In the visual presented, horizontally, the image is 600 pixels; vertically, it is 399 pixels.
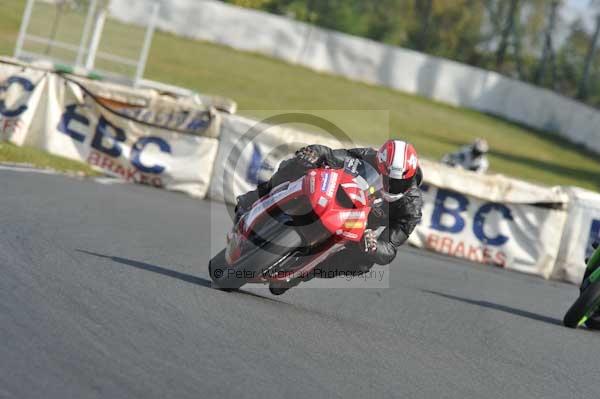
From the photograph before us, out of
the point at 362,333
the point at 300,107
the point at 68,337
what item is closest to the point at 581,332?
the point at 362,333

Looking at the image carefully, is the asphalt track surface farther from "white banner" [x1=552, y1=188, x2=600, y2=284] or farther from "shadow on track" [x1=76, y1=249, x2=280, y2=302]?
"white banner" [x1=552, y1=188, x2=600, y2=284]

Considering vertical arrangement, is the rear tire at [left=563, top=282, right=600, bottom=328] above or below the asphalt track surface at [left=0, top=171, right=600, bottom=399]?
above

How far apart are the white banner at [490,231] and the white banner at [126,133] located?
10.0ft

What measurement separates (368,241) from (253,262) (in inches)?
31.2

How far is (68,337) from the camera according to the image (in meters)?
5.51

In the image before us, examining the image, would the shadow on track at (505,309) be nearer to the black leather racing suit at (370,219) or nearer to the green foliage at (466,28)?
the black leather racing suit at (370,219)

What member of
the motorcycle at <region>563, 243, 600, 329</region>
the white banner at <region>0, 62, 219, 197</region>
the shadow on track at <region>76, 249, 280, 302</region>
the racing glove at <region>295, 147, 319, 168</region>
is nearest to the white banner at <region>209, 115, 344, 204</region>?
the white banner at <region>0, 62, 219, 197</region>

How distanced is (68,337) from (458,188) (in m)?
9.63

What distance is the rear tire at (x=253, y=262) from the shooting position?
7164 mm

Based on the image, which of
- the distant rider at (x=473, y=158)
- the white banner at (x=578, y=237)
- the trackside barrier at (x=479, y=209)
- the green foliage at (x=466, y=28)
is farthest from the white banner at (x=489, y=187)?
the green foliage at (x=466, y=28)

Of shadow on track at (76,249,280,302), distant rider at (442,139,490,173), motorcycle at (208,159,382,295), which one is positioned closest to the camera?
motorcycle at (208,159,382,295)

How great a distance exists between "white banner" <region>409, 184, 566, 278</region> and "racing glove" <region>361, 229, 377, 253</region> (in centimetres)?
728

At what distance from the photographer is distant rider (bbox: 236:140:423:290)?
7.45 m

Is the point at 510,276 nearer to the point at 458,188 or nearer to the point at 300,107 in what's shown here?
the point at 458,188
